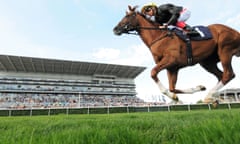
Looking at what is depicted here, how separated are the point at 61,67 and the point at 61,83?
3802mm

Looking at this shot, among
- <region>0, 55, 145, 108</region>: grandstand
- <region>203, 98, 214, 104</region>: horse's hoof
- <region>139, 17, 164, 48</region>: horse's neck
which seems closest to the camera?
<region>203, 98, 214, 104</region>: horse's hoof

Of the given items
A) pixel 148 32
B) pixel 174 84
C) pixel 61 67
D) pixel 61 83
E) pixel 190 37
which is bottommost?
pixel 174 84

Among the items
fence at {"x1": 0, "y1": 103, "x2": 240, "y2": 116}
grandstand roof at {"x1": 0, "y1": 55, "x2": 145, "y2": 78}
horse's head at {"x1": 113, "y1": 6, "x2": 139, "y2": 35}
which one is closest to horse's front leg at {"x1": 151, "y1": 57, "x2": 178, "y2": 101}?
horse's head at {"x1": 113, "y1": 6, "x2": 139, "y2": 35}

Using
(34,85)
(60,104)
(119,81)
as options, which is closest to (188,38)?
(60,104)

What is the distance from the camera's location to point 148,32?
230 centimetres

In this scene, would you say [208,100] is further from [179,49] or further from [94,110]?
[94,110]

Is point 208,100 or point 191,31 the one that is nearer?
point 208,100

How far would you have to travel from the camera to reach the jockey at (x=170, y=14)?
2.01 m

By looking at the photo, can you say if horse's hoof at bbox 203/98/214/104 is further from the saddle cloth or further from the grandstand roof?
the grandstand roof

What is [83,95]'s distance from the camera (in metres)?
42.5

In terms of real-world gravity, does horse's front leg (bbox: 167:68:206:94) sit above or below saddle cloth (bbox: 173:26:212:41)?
below

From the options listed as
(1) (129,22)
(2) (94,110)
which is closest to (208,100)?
(1) (129,22)

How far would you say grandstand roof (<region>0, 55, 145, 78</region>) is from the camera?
37938mm

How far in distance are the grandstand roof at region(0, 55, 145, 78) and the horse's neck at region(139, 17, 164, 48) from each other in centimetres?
3857
